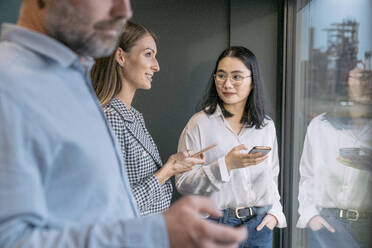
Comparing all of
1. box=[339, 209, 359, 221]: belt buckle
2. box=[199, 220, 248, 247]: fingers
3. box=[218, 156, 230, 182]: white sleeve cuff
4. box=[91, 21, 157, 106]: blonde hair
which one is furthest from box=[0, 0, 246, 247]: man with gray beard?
box=[218, 156, 230, 182]: white sleeve cuff

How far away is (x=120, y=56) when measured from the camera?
167 cm

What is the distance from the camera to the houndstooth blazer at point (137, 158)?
58.1 inches

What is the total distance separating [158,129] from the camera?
8.48 ft

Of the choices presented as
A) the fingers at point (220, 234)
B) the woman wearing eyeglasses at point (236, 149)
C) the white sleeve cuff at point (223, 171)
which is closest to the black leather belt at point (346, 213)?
the woman wearing eyeglasses at point (236, 149)

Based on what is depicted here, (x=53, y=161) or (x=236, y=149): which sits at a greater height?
(x=53, y=161)

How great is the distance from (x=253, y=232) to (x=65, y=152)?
1.56 m

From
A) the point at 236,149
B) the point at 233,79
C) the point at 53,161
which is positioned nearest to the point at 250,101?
the point at 233,79

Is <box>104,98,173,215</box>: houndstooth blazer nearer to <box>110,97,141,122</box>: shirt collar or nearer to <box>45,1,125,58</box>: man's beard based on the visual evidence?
<box>110,97,141,122</box>: shirt collar

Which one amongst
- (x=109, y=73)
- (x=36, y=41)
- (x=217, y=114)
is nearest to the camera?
(x=36, y=41)

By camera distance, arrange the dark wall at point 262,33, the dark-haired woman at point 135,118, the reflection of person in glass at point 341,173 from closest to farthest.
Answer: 1. the reflection of person in glass at point 341,173
2. the dark-haired woman at point 135,118
3. the dark wall at point 262,33

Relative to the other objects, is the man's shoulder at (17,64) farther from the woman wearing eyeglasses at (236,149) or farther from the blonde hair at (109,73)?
the woman wearing eyeglasses at (236,149)

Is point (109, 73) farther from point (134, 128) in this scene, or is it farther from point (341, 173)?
point (341, 173)

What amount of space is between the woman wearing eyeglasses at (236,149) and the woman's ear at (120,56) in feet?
1.74

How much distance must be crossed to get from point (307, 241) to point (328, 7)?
4.19 feet
